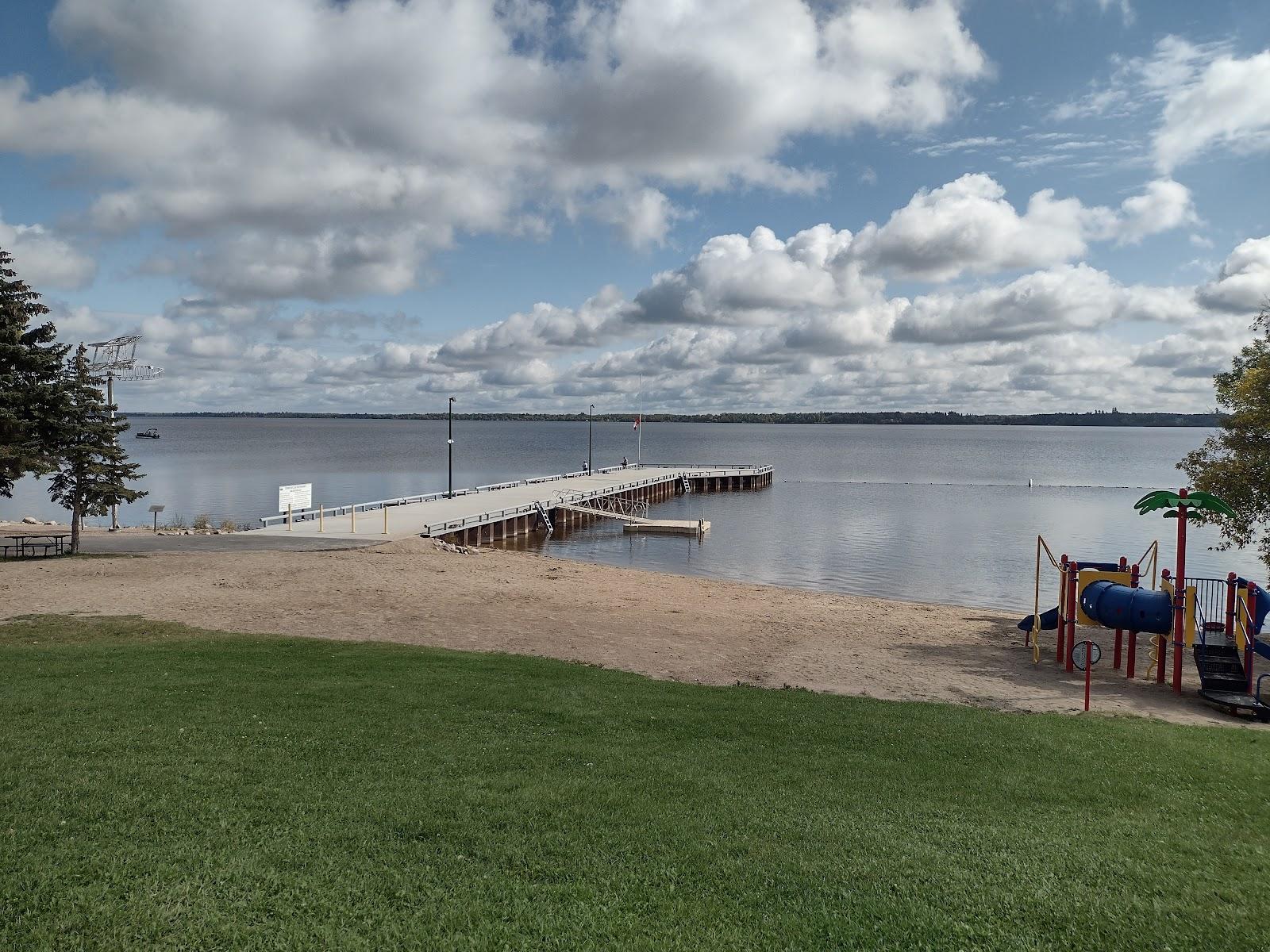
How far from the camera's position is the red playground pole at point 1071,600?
52.9 feet

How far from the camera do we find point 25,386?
22.2 m

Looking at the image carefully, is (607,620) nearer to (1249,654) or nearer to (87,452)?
(1249,654)

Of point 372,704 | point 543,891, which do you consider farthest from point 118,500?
point 543,891

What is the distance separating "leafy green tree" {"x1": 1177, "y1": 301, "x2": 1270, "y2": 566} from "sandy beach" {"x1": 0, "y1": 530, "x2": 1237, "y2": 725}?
517 centimetres

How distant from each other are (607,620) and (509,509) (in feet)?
78.2

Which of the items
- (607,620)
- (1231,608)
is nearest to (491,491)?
(607,620)

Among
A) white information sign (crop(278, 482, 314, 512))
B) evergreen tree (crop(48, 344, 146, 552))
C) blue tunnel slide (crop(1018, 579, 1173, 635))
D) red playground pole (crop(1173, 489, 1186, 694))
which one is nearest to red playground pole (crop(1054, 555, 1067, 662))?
blue tunnel slide (crop(1018, 579, 1173, 635))

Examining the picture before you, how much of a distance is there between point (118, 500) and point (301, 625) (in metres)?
12.6

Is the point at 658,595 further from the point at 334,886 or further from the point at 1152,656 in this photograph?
the point at 334,886

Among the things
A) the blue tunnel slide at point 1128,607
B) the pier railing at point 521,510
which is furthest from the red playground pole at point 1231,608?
the pier railing at point 521,510

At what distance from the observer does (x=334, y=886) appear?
542 cm

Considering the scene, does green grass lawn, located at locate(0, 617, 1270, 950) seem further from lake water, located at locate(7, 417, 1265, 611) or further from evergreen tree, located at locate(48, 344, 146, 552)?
lake water, located at locate(7, 417, 1265, 611)

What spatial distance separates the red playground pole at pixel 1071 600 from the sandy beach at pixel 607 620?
0.41 metres

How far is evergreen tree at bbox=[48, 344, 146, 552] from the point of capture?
23.9 m
